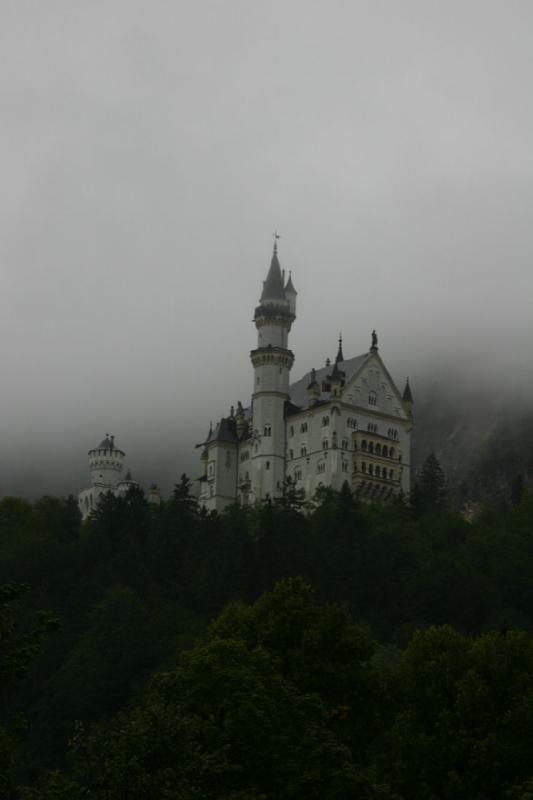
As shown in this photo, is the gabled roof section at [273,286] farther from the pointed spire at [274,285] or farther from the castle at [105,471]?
the castle at [105,471]

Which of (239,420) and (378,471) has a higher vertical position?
(239,420)

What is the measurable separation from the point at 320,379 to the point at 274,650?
297 ft

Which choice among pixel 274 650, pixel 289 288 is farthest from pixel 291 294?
pixel 274 650

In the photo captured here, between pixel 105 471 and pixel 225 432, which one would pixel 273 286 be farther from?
pixel 105 471

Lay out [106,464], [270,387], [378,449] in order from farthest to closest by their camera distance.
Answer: [106,464], [270,387], [378,449]

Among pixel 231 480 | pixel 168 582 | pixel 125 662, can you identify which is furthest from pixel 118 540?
pixel 231 480

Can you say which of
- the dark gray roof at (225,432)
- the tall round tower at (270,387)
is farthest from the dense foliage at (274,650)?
the dark gray roof at (225,432)

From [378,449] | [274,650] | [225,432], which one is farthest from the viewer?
[225,432]

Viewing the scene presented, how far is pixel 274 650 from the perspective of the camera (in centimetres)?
5719

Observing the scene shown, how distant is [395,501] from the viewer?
12838cm

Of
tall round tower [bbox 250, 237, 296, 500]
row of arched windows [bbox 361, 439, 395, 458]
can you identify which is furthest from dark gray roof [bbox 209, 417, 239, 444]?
row of arched windows [bbox 361, 439, 395, 458]

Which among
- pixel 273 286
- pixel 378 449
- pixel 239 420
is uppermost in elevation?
pixel 273 286

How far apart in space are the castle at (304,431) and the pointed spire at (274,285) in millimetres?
102

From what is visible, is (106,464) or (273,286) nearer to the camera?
(273,286)
